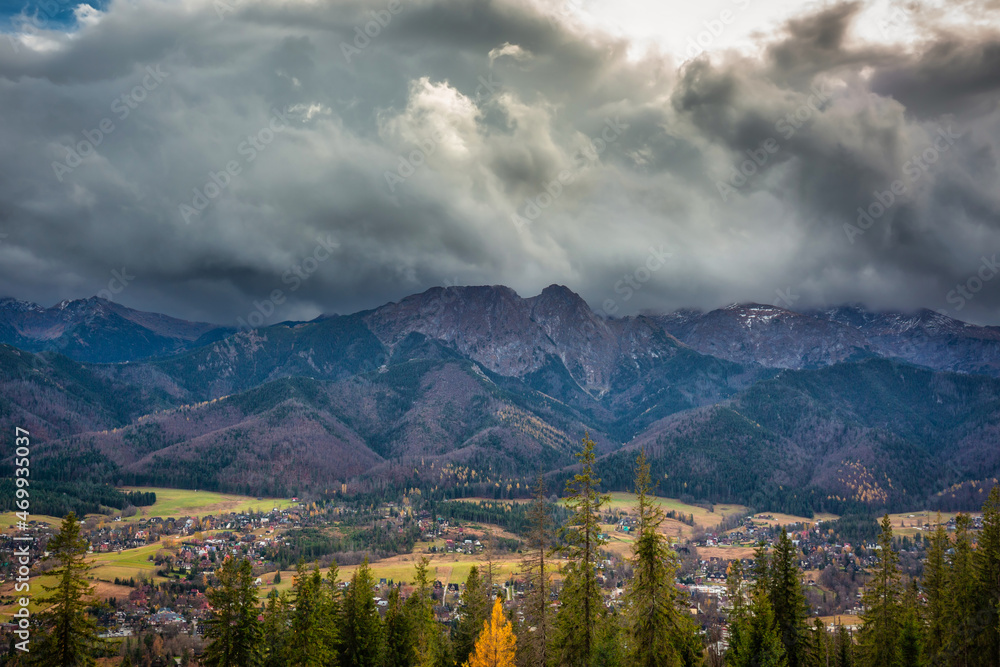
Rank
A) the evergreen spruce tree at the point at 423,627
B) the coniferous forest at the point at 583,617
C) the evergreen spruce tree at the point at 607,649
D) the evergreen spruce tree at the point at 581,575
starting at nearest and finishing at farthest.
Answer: the coniferous forest at the point at 583,617
the evergreen spruce tree at the point at 581,575
the evergreen spruce tree at the point at 607,649
the evergreen spruce tree at the point at 423,627

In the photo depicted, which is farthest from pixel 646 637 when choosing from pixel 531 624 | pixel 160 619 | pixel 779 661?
pixel 160 619

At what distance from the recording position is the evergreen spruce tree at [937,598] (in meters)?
52.2

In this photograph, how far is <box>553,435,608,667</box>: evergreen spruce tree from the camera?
3666 cm

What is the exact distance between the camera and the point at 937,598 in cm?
5653

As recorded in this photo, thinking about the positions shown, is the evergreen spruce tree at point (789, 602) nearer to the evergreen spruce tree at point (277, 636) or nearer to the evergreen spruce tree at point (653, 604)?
the evergreen spruce tree at point (653, 604)

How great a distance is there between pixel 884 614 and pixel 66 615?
6652 centimetres

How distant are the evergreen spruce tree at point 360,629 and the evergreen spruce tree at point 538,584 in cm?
2399

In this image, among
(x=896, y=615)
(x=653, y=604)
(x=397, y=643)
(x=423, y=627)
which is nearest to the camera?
(x=653, y=604)

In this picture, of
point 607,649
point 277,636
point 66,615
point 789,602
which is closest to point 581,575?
point 607,649

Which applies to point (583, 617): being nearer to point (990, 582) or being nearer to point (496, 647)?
point (496, 647)

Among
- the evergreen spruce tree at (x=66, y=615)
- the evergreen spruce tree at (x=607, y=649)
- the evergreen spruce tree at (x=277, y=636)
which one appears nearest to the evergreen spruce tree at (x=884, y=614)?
the evergreen spruce tree at (x=607, y=649)

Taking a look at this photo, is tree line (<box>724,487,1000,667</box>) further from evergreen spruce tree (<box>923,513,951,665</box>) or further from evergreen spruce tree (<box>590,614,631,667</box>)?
evergreen spruce tree (<box>590,614,631,667</box>)

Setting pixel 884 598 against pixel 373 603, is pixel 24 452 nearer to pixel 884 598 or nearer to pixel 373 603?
pixel 373 603

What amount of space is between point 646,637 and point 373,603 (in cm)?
3449
